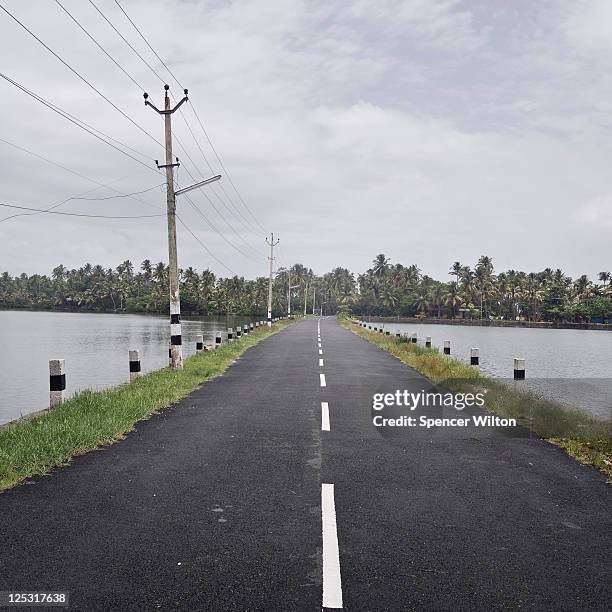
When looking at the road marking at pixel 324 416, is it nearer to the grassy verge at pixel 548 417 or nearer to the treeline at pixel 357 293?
the grassy verge at pixel 548 417

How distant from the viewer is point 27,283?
164375 millimetres

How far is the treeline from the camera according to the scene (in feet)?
382

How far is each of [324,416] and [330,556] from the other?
230 inches

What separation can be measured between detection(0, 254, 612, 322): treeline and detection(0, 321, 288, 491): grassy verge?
108m

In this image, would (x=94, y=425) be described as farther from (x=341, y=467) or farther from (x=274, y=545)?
(x=274, y=545)

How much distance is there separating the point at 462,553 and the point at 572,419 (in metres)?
6.71

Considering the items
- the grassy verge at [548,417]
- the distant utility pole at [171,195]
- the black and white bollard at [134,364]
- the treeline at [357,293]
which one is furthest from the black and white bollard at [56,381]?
the treeline at [357,293]

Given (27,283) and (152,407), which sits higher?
(27,283)

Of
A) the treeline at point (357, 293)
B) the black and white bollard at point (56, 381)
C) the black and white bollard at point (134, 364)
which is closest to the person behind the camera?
the black and white bollard at point (56, 381)

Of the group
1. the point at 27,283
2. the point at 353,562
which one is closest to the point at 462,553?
the point at 353,562

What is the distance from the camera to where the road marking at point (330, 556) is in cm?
378

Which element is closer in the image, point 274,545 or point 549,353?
point 274,545

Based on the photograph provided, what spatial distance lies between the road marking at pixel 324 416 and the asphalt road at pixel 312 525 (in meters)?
0.51

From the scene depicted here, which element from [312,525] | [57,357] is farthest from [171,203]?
[57,357]
